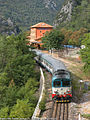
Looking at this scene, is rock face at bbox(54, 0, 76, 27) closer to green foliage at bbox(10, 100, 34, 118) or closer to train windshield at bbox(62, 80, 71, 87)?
A: train windshield at bbox(62, 80, 71, 87)

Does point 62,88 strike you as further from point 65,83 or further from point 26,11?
point 26,11

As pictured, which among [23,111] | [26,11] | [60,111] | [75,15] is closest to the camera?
[60,111]

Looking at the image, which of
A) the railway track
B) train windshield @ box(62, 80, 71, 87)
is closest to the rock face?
train windshield @ box(62, 80, 71, 87)

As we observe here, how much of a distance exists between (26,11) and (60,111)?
6857 inches

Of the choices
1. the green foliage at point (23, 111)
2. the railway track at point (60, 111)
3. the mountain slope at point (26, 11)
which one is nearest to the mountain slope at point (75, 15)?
the mountain slope at point (26, 11)

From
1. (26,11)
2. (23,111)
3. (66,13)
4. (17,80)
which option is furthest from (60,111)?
(26,11)

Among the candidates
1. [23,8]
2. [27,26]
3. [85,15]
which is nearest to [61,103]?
[85,15]

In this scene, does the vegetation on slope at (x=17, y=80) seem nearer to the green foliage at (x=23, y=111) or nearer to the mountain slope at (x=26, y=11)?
the green foliage at (x=23, y=111)

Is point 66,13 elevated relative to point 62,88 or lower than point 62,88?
elevated

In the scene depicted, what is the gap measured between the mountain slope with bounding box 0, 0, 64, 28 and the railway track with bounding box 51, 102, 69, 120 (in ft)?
478

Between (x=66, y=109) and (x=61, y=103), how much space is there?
→ 173cm

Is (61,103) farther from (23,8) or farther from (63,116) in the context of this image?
(23,8)

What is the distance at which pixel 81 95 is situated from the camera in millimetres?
23750

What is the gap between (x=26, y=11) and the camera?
183m
